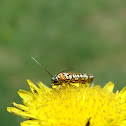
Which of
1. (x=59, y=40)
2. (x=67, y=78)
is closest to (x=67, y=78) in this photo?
(x=67, y=78)

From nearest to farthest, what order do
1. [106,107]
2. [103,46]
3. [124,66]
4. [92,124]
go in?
[92,124] < [106,107] < [124,66] < [103,46]

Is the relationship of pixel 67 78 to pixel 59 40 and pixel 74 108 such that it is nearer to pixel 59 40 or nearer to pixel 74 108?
pixel 74 108

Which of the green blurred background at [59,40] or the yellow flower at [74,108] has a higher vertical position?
the green blurred background at [59,40]

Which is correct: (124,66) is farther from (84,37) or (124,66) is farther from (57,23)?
(57,23)

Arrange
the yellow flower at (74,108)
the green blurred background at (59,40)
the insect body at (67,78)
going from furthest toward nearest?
the green blurred background at (59,40), the insect body at (67,78), the yellow flower at (74,108)

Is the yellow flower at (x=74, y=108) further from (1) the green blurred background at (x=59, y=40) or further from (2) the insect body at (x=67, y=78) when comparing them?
(1) the green blurred background at (x=59, y=40)

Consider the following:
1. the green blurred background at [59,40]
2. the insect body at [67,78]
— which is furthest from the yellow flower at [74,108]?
the green blurred background at [59,40]

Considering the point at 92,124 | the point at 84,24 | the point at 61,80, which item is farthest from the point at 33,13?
the point at 92,124
